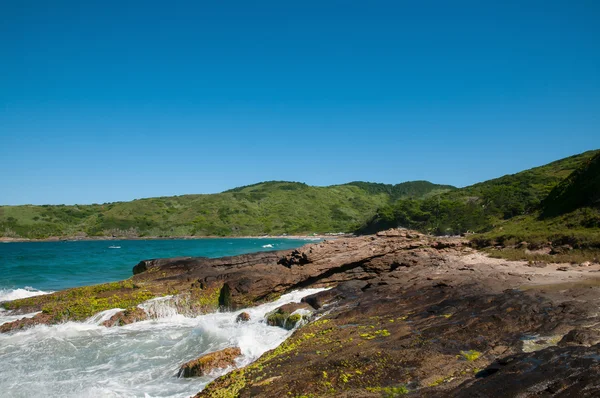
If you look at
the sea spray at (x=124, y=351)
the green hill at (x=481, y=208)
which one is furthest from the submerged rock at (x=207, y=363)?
the green hill at (x=481, y=208)

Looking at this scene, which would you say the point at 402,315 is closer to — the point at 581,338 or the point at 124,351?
the point at 581,338

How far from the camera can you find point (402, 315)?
14883 millimetres

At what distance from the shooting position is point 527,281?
17.9 meters

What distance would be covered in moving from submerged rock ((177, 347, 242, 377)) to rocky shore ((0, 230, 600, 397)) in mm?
2011

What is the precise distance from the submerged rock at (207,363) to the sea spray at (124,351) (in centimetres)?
25

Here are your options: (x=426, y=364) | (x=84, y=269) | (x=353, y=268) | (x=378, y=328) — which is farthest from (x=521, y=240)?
(x=84, y=269)

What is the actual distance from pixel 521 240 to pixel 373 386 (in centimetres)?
2352

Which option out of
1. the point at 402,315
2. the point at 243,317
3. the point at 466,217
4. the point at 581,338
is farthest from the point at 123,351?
the point at 466,217

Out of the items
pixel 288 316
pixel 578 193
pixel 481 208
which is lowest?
pixel 288 316

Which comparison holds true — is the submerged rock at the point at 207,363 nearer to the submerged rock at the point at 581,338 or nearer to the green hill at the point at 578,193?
the submerged rock at the point at 581,338

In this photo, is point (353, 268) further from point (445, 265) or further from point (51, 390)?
point (51, 390)

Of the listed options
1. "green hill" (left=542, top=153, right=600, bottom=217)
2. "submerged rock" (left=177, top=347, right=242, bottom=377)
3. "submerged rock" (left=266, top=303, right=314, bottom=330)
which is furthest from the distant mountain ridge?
"submerged rock" (left=177, top=347, right=242, bottom=377)

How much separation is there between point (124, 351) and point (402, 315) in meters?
12.5

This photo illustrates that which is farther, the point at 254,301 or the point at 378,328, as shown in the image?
the point at 254,301
